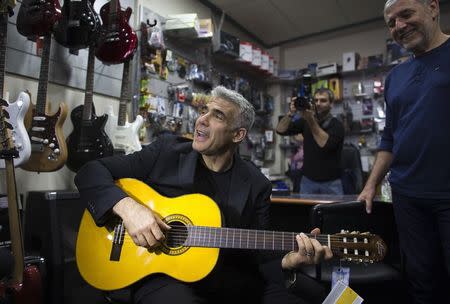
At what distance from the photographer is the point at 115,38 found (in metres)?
2.48

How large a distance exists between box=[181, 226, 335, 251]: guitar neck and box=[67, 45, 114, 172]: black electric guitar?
1242 millimetres

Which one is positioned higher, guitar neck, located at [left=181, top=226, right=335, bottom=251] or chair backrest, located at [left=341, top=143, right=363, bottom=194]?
chair backrest, located at [left=341, top=143, right=363, bottom=194]

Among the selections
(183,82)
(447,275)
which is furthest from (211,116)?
(183,82)

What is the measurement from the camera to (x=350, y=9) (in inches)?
184

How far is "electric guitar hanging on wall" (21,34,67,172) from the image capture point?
6.99 feet

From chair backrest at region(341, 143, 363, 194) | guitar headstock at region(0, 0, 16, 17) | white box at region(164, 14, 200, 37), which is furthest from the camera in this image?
white box at region(164, 14, 200, 37)

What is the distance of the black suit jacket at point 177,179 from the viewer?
150 centimetres

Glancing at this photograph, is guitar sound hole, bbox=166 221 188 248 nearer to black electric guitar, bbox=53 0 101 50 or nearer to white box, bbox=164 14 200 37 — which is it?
→ black electric guitar, bbox=53 0 101 50

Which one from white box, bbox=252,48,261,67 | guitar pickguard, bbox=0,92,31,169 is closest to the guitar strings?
guitar pickguard, bbox=0,92,31,169

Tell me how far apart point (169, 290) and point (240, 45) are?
12.3ft

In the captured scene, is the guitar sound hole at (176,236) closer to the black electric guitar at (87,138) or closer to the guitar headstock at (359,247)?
the guitar headstock at (359,247)

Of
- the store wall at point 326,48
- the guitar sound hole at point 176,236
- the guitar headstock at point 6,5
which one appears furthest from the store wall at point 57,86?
the store wall at point 326,48

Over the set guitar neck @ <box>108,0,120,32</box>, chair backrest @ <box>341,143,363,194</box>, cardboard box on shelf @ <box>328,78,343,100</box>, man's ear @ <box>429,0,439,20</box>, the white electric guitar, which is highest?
cardboard box on shelf @ <box>328,78,343,100</box>

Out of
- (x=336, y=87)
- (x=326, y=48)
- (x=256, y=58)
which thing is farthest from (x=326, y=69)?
(x=256, y=58)
